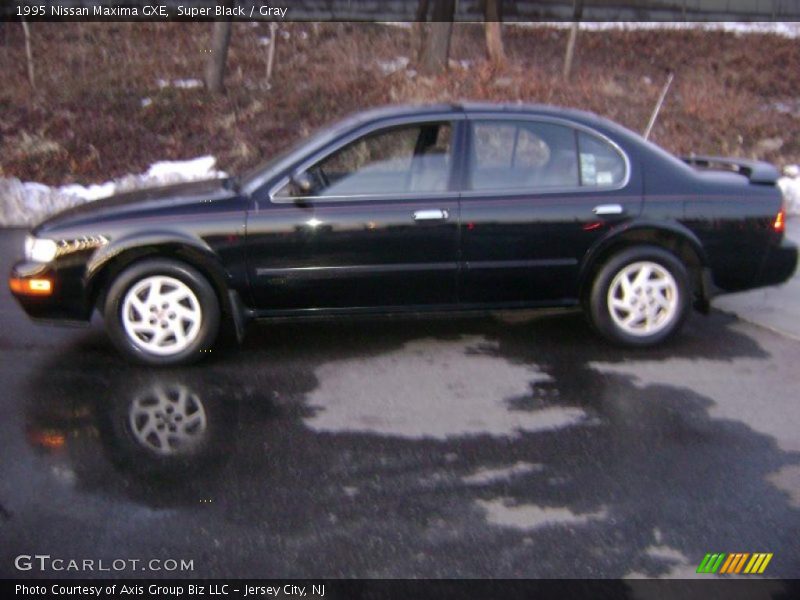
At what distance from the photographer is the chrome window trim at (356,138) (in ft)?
18.3

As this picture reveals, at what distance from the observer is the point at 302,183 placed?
550cm

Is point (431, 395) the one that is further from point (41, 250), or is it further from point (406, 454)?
point (41, 250)

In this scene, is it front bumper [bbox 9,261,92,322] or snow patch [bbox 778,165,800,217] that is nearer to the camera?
front bumper [bbox 9,261,92,322]

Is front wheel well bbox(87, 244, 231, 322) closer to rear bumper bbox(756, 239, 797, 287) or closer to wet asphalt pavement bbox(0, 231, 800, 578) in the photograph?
wet asphalt pavement bbox(0, 231, 800, 578)

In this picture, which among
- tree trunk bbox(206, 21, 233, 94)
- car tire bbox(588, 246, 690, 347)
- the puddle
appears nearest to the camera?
the puddle

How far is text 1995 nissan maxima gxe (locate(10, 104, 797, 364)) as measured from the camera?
5.50 metres

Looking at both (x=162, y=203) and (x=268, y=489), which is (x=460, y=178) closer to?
(x=162, y=203)

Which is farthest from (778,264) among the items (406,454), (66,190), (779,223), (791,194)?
(66,190)

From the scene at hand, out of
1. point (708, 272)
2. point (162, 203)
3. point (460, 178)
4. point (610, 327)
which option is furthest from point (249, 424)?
point (708, 272)

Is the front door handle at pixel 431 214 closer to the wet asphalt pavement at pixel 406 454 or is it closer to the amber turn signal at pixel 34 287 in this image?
the wet asphalt pavement at pixel 406 454

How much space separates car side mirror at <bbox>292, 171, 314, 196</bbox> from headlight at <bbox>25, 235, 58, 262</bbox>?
1.46 m

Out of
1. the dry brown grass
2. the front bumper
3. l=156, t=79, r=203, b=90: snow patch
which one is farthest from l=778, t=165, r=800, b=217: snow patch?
l=156, t=79, r=203, b=90: snow patch

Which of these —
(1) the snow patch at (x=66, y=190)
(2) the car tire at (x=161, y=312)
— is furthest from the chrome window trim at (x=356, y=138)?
(1) the snow patch at (x=66, y=190)

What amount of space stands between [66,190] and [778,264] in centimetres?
839
